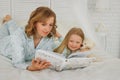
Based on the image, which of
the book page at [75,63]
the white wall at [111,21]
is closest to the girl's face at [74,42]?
the book page at [75,63]

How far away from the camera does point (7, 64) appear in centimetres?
142

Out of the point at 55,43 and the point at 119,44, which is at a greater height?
the point at 55,43

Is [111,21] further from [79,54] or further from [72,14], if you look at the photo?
[79,54]

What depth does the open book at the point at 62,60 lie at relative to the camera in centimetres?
124

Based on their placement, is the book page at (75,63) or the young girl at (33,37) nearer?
the book page at (75,63)

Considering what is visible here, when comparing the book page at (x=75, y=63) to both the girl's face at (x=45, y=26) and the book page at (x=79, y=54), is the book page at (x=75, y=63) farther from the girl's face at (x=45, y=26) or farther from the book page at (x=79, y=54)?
the girl's face at (x=45, y=26)

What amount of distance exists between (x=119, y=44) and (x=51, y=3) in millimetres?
736

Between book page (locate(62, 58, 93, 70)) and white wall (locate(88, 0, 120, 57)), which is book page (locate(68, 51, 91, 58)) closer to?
book page (locate(62, 58, 93, 70))

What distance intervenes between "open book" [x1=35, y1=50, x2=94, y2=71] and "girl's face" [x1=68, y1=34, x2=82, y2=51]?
0.27 feet

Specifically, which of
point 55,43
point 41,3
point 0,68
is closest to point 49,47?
point 55,43

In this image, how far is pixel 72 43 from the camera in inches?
57.1

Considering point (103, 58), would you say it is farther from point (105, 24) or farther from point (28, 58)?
point (105, 24)

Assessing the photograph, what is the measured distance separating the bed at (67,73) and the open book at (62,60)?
25 mm

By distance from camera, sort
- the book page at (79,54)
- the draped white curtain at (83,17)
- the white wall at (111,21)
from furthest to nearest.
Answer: the white wall at (111,21)
the draped white curtain at (83,17)
the book page at (79,54)
